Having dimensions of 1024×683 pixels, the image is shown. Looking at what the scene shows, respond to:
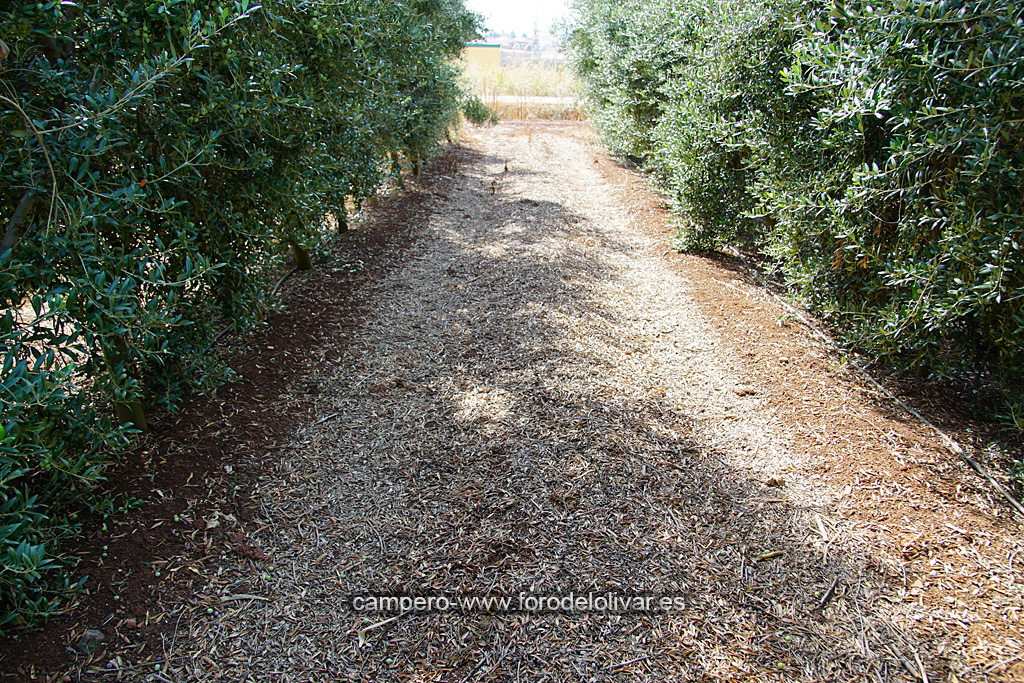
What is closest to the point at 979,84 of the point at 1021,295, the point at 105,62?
the point at 1021,295

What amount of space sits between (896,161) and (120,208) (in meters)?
4.39

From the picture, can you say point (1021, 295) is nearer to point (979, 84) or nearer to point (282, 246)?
point (979, 84)

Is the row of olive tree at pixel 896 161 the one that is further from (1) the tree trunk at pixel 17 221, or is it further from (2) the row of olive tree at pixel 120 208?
(1) the tree trunk at pixel 17 221

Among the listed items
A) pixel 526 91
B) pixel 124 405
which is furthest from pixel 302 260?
pixel 526 91

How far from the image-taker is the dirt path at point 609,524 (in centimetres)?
215

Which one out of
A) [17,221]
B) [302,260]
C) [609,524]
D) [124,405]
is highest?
[17,221]

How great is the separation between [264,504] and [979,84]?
4.31m

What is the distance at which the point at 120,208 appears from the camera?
7.68ft

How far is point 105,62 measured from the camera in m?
2.39

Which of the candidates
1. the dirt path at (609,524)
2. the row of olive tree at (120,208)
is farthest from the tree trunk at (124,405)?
the dirt path at (609,524)

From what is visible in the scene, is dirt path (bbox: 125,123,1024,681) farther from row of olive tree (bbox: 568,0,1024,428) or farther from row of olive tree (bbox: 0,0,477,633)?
row of olive tree (bbox: 0,0,477,633)

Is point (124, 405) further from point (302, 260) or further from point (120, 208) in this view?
point (302, 260)

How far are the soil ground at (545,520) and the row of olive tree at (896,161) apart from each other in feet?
1.95

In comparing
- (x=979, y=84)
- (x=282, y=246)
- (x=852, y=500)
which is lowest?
(x=852, y=500)
